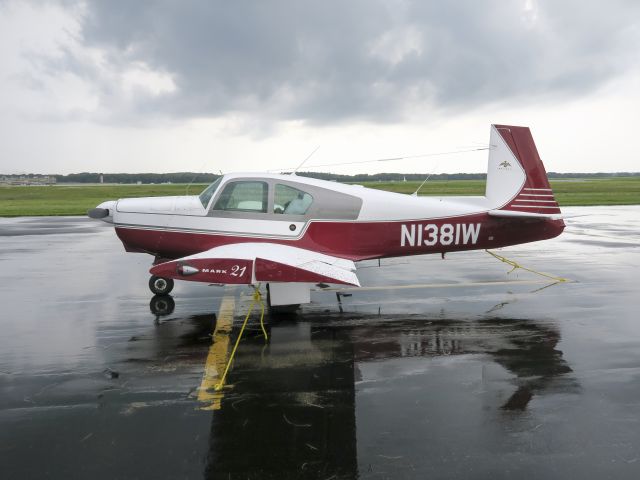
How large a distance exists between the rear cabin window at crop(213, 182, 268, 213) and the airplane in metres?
0.02

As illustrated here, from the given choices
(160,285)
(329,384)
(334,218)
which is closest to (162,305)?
(160,285)

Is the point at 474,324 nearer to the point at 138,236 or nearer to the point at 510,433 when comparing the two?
the point at 510,433

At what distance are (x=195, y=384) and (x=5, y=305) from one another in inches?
223

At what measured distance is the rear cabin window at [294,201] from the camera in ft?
29.9

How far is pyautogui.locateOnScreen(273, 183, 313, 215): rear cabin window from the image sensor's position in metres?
9.10

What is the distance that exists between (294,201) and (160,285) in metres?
3.20

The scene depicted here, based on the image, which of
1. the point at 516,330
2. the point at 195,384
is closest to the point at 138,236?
the point at 195,384

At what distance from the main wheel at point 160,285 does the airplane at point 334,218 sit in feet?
0.23

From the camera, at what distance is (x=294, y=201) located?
30.0 feet

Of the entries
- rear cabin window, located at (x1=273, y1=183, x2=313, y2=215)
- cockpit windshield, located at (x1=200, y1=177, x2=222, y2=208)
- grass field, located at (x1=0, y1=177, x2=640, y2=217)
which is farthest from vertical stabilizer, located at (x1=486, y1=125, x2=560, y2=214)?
grass field, located at (x1=0, y1=177, x2=640, y2=217)

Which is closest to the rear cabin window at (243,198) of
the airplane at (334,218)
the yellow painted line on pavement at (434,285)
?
the airplane at (334,218)

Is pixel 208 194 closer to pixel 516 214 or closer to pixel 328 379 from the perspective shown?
pixel 328 379

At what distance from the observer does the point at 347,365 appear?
6324 mm

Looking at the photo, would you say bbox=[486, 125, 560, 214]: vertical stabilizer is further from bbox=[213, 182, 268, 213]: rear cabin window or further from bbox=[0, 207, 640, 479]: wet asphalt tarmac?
bbox=[213, 182, 268, 213]: rear cabin window
